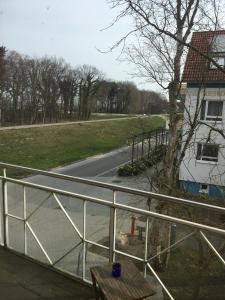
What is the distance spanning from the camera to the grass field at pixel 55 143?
3140 centimetres

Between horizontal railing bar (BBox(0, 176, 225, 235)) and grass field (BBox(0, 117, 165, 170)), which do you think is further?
grass field (BBox(0, 117, 165, 170))

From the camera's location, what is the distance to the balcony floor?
4113 millimetres

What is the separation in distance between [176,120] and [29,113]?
4827 centimetres

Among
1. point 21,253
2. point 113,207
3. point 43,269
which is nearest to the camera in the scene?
point 113,207

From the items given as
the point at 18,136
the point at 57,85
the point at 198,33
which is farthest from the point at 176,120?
Result: the point at 57,85

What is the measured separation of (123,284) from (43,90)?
6089 cm

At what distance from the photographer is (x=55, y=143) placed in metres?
38.2

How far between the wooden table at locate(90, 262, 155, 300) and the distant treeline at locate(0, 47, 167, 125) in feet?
148

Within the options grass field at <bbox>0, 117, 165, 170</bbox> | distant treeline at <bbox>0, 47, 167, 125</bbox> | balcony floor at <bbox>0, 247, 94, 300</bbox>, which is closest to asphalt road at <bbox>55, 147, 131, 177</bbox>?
grass field at <bbox>0, 117, 165, 170</bbox>

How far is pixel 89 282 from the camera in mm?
4402

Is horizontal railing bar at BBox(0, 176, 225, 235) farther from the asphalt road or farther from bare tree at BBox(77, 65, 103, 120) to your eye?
bare tree at BBox(77, 65, 103, 120)

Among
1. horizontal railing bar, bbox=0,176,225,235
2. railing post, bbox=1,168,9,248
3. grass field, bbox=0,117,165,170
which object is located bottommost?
grass field, bbox=0,117,165,170

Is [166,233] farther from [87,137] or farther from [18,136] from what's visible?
[87,137]

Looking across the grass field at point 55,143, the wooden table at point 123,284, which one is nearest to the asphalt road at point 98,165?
the grass field at point 55,143
